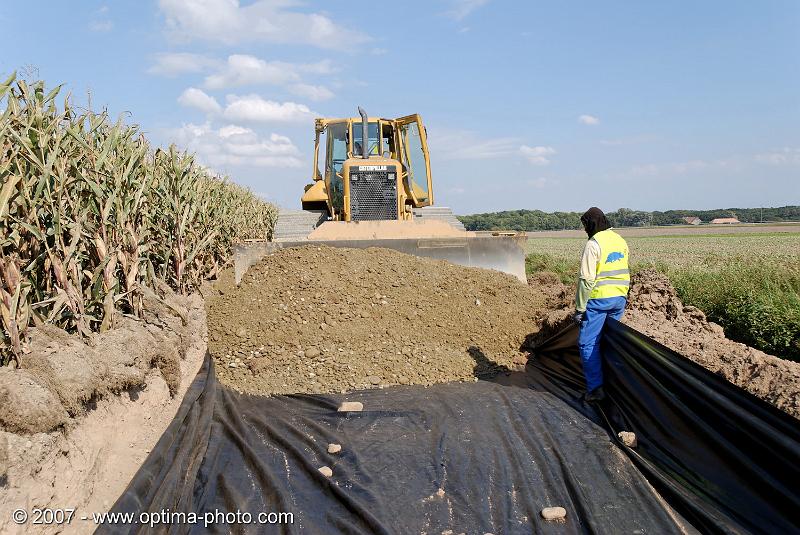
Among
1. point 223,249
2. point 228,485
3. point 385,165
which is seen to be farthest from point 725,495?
point 223,249

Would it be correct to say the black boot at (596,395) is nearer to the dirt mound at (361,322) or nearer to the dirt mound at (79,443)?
the dirt mound at (361,322)

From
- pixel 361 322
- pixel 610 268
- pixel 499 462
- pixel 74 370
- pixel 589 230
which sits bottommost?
pixel 499 462

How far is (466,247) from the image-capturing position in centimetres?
859

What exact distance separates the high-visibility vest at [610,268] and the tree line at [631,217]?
4465 cm

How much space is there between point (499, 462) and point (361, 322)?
3.07 m

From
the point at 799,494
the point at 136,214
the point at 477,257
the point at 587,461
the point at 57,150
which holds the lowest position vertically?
the point at 587,461

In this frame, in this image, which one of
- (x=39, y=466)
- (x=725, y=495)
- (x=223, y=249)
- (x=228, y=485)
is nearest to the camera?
(x=39, y=466)

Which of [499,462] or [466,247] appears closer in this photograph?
[499,462]

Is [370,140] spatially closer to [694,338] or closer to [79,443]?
[694,338]

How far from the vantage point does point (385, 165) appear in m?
9.47

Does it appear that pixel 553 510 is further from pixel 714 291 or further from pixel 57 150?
pixel 714 291

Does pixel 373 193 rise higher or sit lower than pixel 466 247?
higher

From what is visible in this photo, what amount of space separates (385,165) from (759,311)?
17.6 ft

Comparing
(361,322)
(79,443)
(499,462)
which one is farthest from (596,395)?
(79,443)
